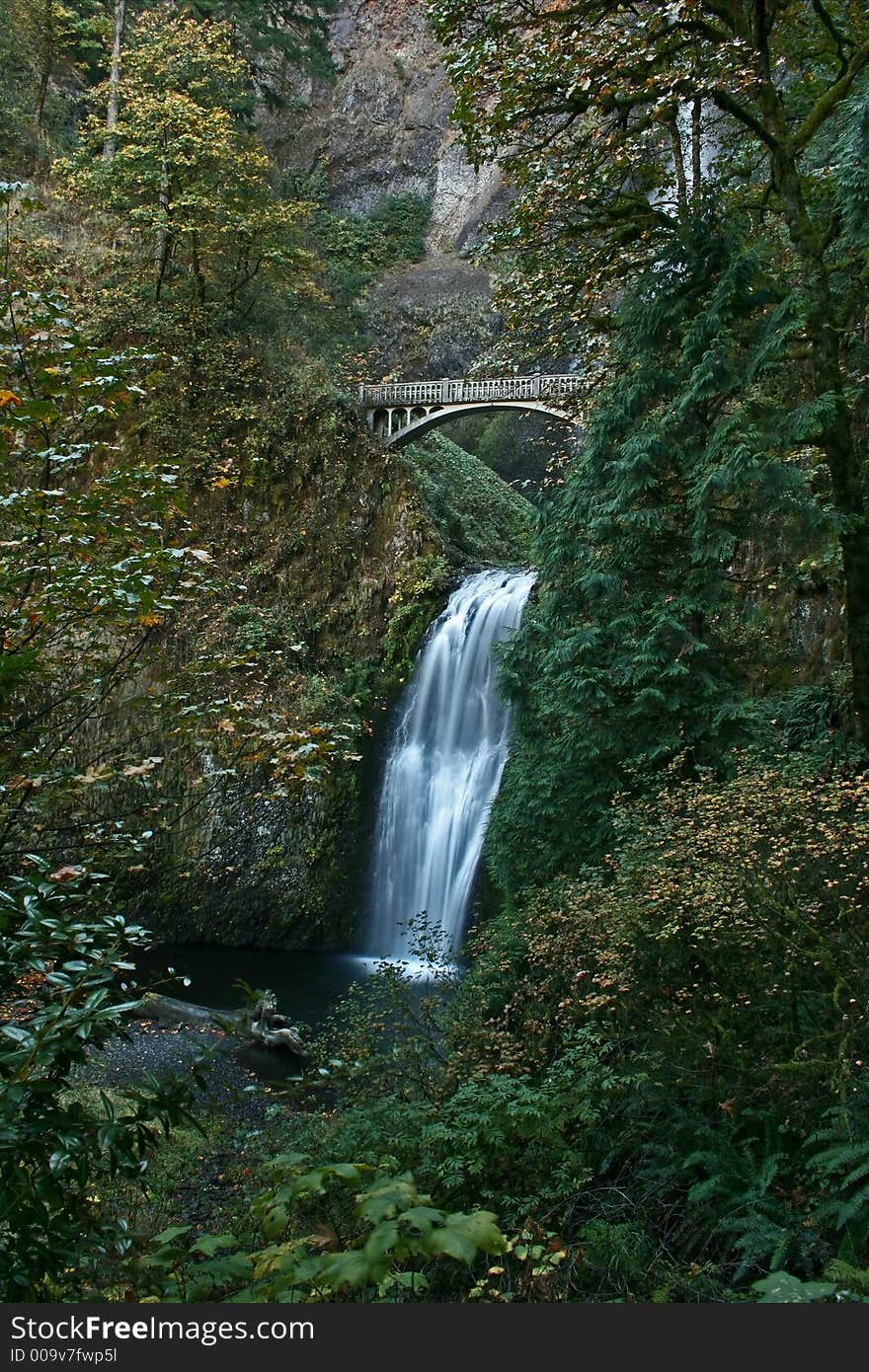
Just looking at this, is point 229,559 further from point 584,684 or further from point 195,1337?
point 195,1337

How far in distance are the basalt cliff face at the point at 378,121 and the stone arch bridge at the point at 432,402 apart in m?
15.5

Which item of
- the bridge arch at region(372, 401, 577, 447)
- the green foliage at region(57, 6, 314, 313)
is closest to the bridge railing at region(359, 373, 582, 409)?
the bridge arch at region(372, 401, 577, 447)

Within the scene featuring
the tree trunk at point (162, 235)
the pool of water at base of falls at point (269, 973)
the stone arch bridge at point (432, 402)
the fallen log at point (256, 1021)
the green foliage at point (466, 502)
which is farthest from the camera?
the green foliage at point (466, 502)

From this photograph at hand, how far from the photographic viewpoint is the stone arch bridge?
63.6 ft

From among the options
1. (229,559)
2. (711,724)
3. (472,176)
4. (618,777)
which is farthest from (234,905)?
(472,176)

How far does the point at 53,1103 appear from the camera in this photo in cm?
236

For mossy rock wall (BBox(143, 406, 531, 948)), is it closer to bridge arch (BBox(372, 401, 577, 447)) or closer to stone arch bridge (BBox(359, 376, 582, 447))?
bridge arch (BBox(372, 401, 577, 447))

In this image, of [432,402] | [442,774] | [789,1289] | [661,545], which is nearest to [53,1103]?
[789,1289]

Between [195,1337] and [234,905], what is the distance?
13.1 metres

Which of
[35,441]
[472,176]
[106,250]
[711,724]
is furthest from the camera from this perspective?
[472,176]

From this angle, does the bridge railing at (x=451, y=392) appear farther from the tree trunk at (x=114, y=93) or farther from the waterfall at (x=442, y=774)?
the tree trunk at (x=114, y=93)

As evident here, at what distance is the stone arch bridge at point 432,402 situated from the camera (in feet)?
63.6

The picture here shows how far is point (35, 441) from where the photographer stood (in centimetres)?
398

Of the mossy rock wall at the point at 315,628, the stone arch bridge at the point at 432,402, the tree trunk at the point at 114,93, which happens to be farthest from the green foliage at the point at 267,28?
the mossy rock wall at the point at 315,628
